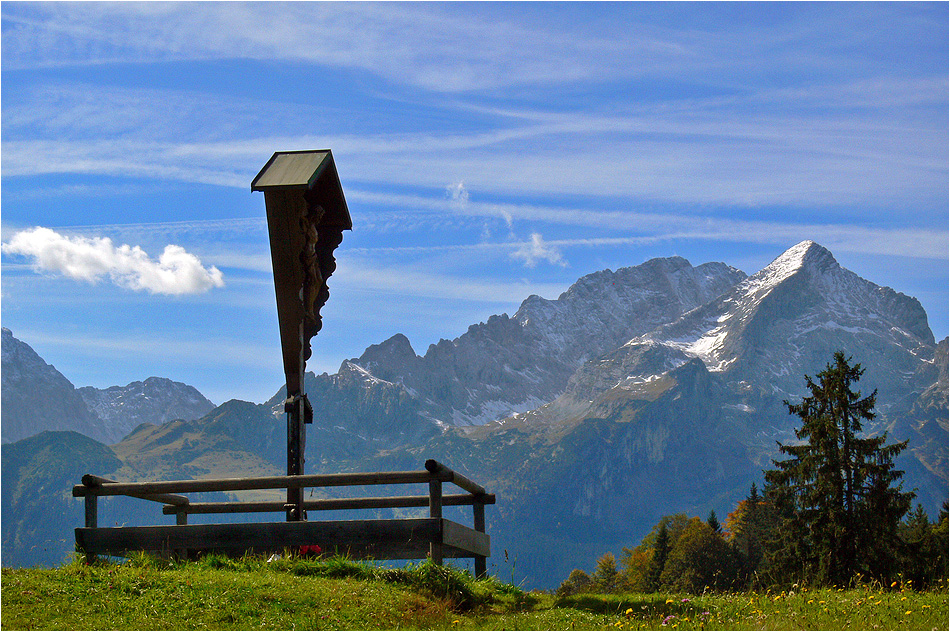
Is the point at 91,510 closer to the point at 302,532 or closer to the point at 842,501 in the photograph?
the point at 302,532

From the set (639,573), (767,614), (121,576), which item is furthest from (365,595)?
(639,573)

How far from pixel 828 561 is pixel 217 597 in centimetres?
2937

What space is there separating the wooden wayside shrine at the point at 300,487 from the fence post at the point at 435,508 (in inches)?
0.7

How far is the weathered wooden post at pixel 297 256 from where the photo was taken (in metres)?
17.2

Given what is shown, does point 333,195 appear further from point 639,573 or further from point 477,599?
point 639,573

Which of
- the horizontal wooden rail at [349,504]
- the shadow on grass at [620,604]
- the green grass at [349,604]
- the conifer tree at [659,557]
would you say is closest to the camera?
the green grass at [349,604]

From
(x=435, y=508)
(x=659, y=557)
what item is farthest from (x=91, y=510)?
(x=659, y=557)

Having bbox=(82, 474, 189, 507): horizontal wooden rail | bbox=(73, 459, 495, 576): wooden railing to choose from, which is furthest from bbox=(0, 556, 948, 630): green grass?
bbox=(82, 474, 189, 507): horizontal wooden rail

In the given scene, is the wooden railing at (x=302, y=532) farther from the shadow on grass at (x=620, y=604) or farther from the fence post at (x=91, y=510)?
the shadow on grass at (x=620, y=604)

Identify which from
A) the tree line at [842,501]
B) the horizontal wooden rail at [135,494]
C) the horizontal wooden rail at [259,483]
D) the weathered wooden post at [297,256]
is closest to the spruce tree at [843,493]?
the tree line at [842,501]

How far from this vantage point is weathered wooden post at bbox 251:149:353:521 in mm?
17172

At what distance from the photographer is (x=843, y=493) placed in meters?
35.8

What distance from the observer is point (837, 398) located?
3747cm

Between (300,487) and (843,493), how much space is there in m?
27.1
